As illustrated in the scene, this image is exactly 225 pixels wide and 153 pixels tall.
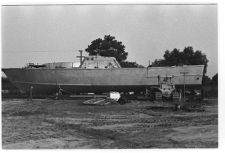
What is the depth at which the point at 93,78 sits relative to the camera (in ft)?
79.0

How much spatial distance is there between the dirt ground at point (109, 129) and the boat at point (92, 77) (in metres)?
8.91

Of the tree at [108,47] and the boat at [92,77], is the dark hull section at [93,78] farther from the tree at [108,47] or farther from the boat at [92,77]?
the tree at [108,47]

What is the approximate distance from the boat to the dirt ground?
29.2ft

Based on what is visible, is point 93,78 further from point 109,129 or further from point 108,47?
point 109,129

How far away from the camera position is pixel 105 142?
32.8 ft

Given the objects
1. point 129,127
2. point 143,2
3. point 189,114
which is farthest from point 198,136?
point 143,2

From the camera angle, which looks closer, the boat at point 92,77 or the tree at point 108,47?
the tree at point 108,47

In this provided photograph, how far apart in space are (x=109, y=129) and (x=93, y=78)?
1294 centimetres

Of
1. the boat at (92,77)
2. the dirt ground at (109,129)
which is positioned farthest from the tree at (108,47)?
the dirt ground at (109,129)

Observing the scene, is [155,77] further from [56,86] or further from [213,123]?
[213,123]

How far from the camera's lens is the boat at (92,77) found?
2405 centimetres

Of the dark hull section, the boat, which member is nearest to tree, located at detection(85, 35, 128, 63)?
the boat

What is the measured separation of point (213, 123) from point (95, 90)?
1358 cm

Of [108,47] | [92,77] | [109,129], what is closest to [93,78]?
[92,77]
